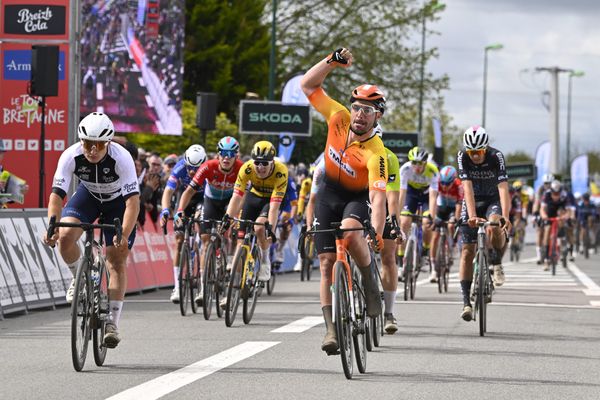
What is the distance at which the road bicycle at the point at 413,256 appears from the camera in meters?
19.2

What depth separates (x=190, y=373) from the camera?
10.2 meters

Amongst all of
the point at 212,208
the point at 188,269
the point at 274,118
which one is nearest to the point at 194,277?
the point at 188,269

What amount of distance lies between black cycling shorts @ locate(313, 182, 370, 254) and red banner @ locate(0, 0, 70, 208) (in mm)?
11167

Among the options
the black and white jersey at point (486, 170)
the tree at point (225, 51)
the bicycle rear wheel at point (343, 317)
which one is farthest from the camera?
the tree at point (225, 51)

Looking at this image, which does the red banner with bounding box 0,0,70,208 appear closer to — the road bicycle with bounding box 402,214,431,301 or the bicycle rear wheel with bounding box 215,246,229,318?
the road bicycle with bounding box 402,214,431,301

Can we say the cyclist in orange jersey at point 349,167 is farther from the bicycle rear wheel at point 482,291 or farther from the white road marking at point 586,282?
the white road marking at point 586,282

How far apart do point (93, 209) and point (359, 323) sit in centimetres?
220

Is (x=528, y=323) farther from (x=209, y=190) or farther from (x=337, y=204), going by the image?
(x=337, y=204)

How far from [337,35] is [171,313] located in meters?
42.2

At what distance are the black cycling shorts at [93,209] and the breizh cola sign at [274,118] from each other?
19744 mm

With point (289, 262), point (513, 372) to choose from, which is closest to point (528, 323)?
point (513, 372)

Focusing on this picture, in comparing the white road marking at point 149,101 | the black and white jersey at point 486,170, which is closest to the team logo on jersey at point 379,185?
the black and white jersey at point 486,170

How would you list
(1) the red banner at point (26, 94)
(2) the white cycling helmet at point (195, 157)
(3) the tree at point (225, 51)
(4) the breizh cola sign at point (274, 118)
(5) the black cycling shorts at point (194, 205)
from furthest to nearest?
(3) the tree at point (225, 51) → (4) the breizh cola sign at point (274, 118) → (1) the red banner at point (26, 94) → (5) the black cycling shorts at point (194, 205) → (2) the white cycling helmet at point (195, 157)

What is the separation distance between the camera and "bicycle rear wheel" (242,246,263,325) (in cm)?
1475
